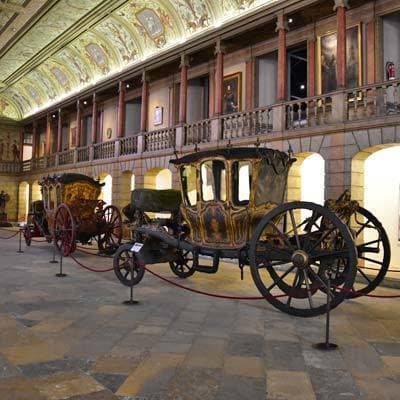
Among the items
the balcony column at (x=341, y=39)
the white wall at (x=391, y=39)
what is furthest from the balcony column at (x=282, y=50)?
the white wall at (x=391, y=39)

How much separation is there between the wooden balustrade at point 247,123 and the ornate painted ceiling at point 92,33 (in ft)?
11.6

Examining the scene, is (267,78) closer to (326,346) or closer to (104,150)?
(104,150)

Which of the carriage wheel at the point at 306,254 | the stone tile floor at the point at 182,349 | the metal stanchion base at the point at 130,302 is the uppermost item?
the carriage wheel at the point at 306,254

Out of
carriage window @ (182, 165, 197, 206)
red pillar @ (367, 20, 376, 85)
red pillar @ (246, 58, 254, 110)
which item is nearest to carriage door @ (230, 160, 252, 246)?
carriage window @ (182, 165, 197, 206)

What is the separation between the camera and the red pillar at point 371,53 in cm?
1290

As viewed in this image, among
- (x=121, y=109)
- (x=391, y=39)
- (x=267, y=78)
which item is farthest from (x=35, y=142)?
(x=391, y=39)

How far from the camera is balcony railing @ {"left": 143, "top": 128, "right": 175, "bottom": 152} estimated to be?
58.8ft

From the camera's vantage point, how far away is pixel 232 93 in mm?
17219

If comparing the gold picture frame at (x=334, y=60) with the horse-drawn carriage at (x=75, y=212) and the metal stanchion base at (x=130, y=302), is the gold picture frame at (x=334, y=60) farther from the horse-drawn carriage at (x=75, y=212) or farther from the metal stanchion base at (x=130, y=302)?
the metal stanchion base at (x=130, y=302)

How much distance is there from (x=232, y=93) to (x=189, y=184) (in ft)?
35.4

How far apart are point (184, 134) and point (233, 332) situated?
41.3 feet

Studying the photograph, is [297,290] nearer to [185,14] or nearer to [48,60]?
[185,14]

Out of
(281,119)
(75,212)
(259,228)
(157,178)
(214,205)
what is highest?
(281,119)

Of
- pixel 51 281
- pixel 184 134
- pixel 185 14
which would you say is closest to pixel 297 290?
pixel 51 281
